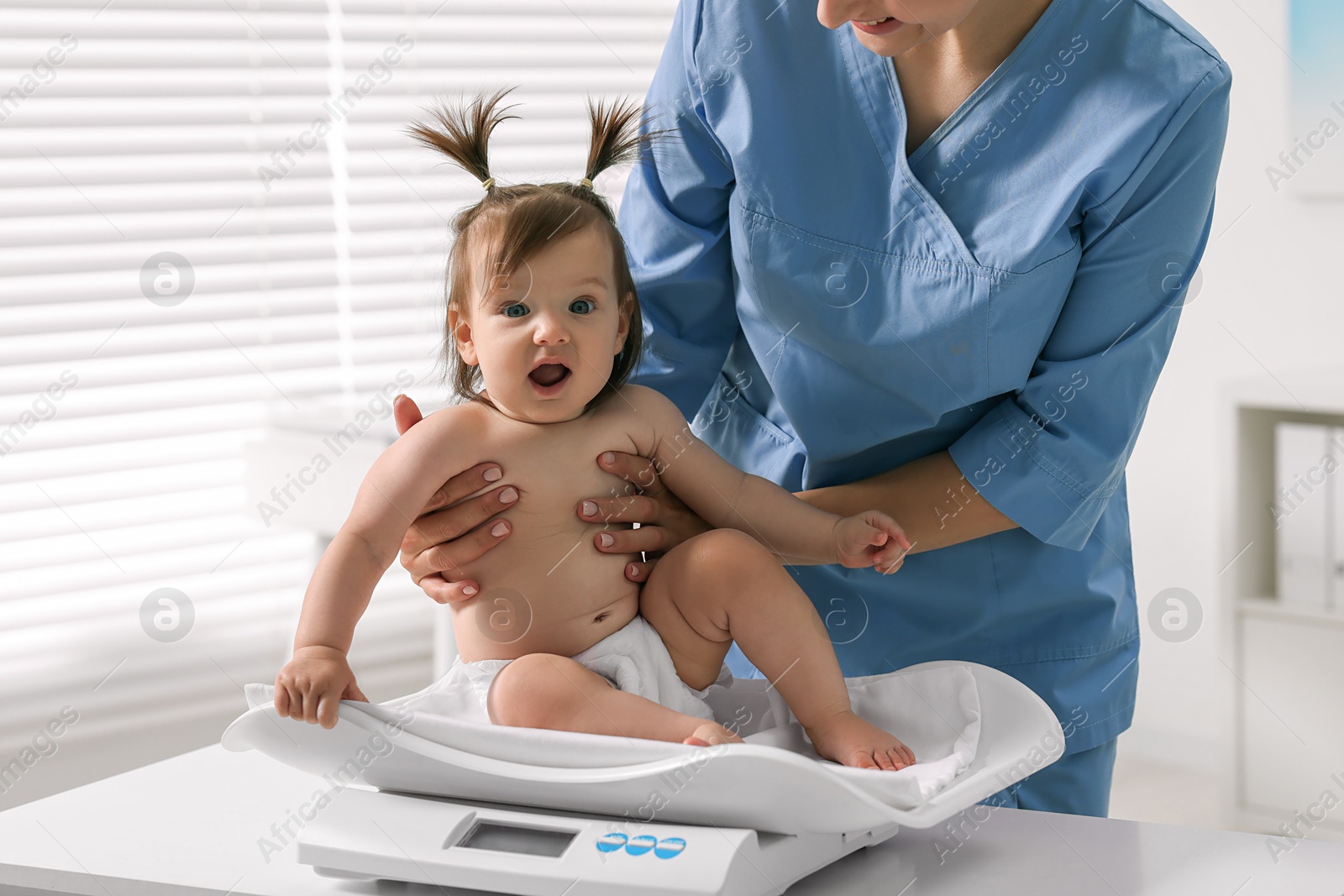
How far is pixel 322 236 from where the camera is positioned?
88.4 inches

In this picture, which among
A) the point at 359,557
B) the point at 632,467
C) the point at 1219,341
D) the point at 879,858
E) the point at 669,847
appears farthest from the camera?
the point at 1219,341

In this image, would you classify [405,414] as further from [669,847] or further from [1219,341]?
[1219,341]

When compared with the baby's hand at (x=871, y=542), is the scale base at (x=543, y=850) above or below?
below

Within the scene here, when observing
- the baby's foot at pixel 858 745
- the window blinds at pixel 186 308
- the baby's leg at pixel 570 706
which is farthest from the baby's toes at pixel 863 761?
the window blinds at pixel 186 308

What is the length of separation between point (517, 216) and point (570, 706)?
0.38 metres

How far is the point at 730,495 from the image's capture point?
3.32ft

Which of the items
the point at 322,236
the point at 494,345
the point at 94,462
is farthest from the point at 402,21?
the point at 494,345

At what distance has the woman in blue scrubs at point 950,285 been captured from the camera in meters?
0.96

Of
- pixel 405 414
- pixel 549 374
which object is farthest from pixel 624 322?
pixel 405 414

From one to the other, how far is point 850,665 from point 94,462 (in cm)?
139

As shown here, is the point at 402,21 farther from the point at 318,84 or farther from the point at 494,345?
the point at 494,345

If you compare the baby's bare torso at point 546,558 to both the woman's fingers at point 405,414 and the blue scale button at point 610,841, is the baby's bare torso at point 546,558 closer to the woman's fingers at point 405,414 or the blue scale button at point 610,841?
the woman's fingers at point 405,414

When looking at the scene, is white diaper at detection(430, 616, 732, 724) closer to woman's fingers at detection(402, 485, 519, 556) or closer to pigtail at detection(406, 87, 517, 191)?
woman's fingers at detection(402, 485, 519, 556)

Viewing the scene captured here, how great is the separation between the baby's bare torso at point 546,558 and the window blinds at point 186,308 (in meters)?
1.03
